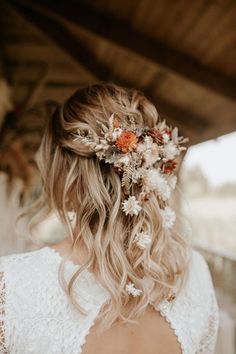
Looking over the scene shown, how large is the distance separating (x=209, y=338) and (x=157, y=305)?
26 cm

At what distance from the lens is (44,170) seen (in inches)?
51.8

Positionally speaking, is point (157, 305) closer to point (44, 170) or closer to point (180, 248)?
point (180, 248)

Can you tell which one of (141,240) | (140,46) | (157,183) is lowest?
(141,240)

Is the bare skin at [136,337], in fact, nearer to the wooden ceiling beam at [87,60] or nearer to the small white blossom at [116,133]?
the small white blossom at [116,133]

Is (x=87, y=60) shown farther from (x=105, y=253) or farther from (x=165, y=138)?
(x=105, y=253)

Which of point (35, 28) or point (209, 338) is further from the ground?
point (35, 28)

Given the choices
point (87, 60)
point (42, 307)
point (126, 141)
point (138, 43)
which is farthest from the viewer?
point (87, 60)

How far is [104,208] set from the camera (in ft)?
3.94

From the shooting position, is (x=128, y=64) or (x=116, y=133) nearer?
(x=116, y=133)

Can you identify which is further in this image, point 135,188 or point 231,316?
point 231,316

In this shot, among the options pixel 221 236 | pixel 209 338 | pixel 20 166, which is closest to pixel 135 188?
pixel 209 338

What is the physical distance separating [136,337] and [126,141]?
1.55ft

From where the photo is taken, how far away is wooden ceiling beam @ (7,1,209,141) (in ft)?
11.6

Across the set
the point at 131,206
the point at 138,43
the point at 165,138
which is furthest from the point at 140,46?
the point at 131,206
